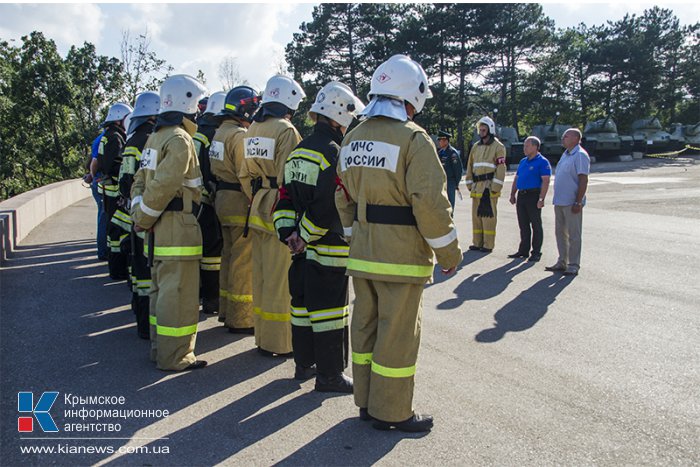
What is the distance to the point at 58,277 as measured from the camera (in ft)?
27.2

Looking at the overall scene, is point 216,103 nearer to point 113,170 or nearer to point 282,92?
point 282,92

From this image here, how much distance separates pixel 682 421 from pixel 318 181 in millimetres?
2954

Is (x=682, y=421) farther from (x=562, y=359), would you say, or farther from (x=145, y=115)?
(x=145, y=115)

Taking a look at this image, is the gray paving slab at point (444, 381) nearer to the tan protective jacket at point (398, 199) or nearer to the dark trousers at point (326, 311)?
the dark trousers at point (326, 311)

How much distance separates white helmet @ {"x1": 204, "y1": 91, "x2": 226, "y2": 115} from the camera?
6.61 m

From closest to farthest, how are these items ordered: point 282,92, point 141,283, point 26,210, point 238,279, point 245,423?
point 245,423 → point 282,92 → point 141,283 → point 238,279 → point 26,210

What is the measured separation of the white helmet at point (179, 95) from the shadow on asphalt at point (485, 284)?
3527mm

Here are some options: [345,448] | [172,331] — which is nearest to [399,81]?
[345,448]

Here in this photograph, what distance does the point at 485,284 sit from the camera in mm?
7828

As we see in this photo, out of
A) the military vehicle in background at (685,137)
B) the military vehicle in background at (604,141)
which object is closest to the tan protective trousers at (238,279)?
the military vehicle in background at (604,141)

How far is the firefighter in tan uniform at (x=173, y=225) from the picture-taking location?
4.73 m

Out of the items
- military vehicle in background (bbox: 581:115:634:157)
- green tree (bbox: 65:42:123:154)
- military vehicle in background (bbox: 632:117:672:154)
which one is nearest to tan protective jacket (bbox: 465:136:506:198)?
green tree (bbox: 65:42:123:154)

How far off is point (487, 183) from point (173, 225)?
6.56m

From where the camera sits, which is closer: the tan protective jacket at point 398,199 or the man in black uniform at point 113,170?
the tan protective jacket at point 398,199
